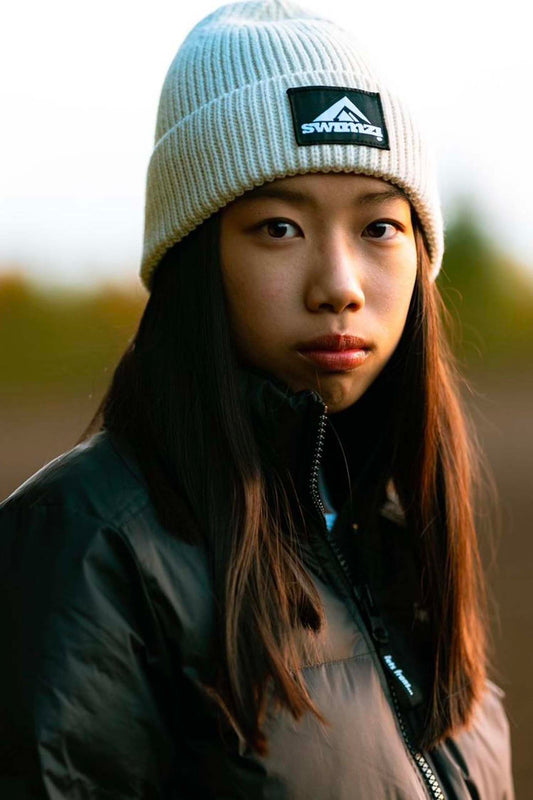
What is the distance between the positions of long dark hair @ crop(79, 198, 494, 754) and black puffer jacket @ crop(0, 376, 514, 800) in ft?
0.12

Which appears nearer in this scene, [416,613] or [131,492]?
[131,492]

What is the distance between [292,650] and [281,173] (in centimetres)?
75

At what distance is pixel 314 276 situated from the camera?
1592 mm

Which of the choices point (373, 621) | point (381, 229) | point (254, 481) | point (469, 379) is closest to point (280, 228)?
point (381, 229)

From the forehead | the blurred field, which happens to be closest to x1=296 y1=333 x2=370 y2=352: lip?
the forehead

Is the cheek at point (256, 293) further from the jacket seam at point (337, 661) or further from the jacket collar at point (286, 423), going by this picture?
the jacket seam at point (337, 661)

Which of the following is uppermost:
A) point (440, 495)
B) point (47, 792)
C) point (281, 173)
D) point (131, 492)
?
point (281, 173)

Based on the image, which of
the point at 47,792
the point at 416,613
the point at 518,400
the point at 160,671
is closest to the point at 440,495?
the point at 416,613

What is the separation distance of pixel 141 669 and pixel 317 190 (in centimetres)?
79

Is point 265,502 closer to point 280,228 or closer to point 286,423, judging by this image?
point 286,423

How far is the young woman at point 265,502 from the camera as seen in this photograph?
4.49ft

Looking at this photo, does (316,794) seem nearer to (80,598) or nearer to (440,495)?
(80,598)

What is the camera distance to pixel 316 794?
1404 mm

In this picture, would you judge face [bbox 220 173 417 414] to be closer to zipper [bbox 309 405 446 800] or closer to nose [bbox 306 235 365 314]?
nose [bbox 306 235 365 314]
